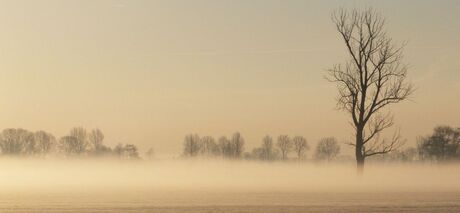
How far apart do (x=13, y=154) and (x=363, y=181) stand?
99784mm

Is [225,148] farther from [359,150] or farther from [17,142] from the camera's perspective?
[359,150]

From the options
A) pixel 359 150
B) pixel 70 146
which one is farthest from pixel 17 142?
pixel 359 150

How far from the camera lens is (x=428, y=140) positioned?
11775 cm

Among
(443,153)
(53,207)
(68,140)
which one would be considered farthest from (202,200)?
(68,140)

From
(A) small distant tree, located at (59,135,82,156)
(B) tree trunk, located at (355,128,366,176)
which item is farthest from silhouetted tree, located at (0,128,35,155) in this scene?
(B) tree trunk, located at (355,128,366,176)

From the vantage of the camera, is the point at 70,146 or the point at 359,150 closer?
the point at 359,150

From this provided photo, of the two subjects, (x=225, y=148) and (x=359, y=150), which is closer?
(x=359, y=150)

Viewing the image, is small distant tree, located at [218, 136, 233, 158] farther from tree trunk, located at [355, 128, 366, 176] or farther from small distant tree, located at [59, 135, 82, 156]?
tree trunk, located at [355, 128, 366, 176]

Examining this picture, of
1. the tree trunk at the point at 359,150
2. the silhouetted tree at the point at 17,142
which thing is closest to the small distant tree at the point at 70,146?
the silhouetted tree at the point at 17,142

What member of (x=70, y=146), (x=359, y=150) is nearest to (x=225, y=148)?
(x=70, y=146)

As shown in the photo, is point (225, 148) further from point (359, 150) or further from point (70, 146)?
point (359, 150)

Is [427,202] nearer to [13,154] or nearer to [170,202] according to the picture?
[170,202]

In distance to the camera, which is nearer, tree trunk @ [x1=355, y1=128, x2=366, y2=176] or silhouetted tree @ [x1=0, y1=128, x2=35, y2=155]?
tree trunk @ [x1=355, y1=128, x2=366, y2=176]

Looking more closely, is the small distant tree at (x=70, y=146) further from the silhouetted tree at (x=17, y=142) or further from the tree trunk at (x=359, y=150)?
the tree trunk at (x=359, y=150)
